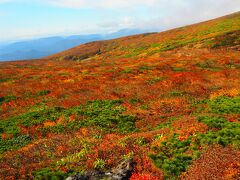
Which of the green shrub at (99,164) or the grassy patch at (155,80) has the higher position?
the grassy patch at (155,80)

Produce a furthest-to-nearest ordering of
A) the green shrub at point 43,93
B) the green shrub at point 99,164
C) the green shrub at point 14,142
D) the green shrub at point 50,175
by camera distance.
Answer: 1. the green shrub at point 43,93
2. the green shrub at point 14,142
3. the green shrub at point 99,164
4. the green shrub at point 50,175

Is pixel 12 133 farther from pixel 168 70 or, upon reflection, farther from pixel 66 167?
pixel 168 70

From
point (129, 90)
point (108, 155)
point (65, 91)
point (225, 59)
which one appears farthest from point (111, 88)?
point (225, 59)

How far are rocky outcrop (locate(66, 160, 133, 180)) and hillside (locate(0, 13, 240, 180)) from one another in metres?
0.40

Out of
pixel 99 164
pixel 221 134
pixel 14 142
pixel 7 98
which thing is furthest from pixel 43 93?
pixel 221 134

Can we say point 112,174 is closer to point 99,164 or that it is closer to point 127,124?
point 99,164

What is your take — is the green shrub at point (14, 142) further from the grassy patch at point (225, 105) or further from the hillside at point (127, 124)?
the grassy patch at point (225, 105)

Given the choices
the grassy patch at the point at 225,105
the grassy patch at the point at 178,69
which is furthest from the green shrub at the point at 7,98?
the grassy patch at the point at 178,69

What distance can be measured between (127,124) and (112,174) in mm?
10239

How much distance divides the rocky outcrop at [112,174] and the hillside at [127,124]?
0.40 metres

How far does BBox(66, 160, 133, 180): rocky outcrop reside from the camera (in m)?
15.8

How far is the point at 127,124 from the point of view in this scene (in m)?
26.1

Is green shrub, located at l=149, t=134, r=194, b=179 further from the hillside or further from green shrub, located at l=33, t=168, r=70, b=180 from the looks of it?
green shrub, located at l=33, t=168, r=70, b=180

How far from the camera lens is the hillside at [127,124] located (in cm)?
1677
